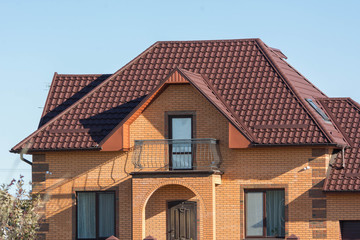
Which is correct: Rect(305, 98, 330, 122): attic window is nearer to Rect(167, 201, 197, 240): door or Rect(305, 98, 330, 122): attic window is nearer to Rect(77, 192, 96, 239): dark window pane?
Rect(167, 201, 197, 240): door

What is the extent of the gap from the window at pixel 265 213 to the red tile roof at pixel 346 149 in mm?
1796

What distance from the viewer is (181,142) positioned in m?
30.0

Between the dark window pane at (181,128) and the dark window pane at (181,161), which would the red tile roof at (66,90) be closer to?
the dark window pane at (181,128)

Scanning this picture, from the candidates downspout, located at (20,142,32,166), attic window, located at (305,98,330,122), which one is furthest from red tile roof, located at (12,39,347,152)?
attic window, located at (305,98,330,122)

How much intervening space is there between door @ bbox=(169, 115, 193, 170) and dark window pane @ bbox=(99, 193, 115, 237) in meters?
2.54

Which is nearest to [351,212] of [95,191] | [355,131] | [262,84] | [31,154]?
[355,131]

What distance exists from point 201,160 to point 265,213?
2.84m

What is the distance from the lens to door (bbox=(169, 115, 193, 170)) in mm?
30031

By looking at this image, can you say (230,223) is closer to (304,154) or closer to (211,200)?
(211,200)

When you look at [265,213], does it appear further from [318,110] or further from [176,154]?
[318,110]

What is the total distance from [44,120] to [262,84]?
8126 mm

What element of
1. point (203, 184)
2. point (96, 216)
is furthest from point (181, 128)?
point (96, 216)

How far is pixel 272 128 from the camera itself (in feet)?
97.0

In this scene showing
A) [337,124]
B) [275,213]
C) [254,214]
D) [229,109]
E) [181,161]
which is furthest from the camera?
[337,124]
